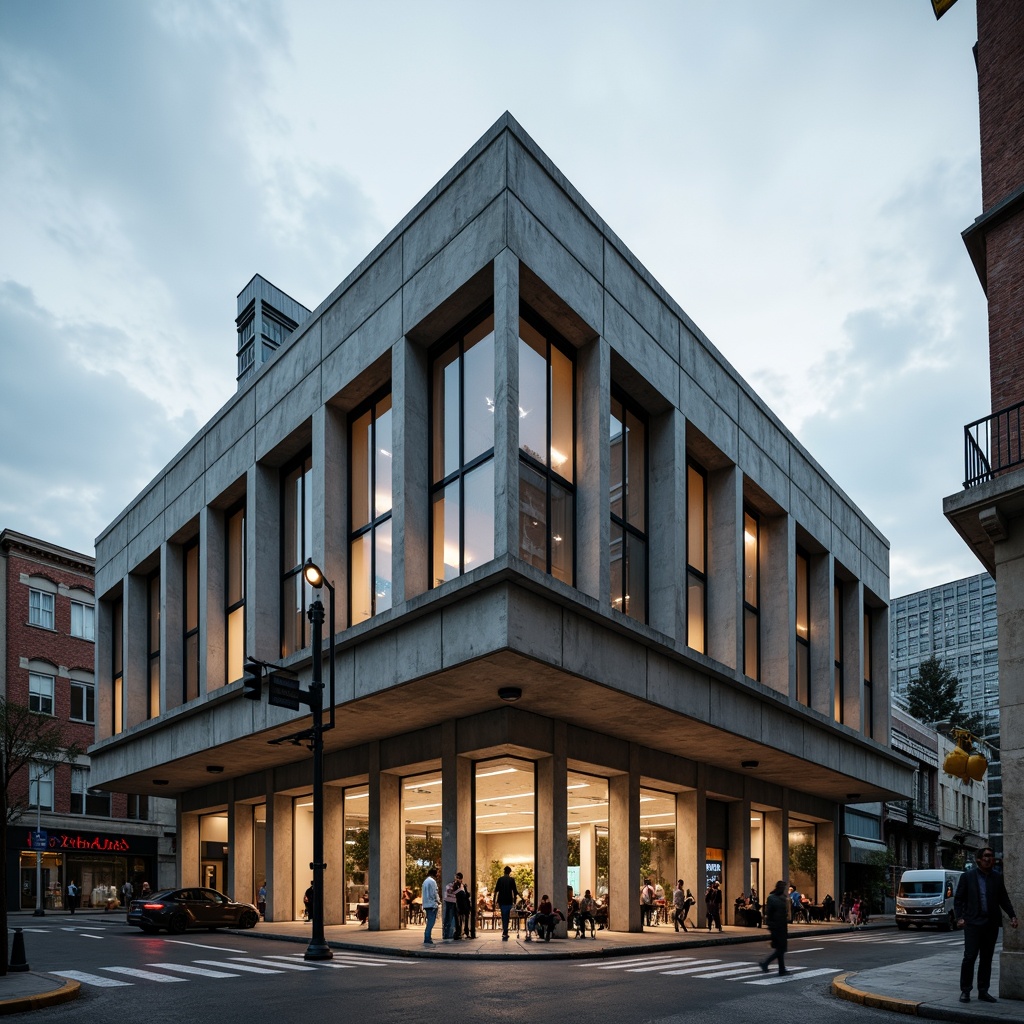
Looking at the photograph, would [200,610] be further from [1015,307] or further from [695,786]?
[1015,307]

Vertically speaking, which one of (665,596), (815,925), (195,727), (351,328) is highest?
(351,328)

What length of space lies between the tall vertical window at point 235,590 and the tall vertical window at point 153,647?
7.05m

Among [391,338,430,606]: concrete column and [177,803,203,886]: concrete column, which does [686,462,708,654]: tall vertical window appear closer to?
[391,338,430,606]: concrete column

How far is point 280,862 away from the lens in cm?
3306

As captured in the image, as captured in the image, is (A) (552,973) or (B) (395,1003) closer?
(B) (395,1003)

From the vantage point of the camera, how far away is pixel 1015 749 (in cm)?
1355

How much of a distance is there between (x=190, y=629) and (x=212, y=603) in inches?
148

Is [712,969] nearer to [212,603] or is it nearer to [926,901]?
[212,603]

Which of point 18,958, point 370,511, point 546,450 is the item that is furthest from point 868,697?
point 18,958

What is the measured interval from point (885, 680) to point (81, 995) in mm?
35822

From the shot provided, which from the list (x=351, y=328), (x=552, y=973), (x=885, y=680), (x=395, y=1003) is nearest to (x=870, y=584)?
(x=885, y=680)

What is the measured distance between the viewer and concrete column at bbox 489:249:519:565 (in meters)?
20.6

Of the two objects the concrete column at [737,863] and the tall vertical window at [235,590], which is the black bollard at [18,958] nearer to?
the tall vertical window at [235,590]

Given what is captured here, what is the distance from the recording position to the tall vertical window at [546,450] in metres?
22.8
